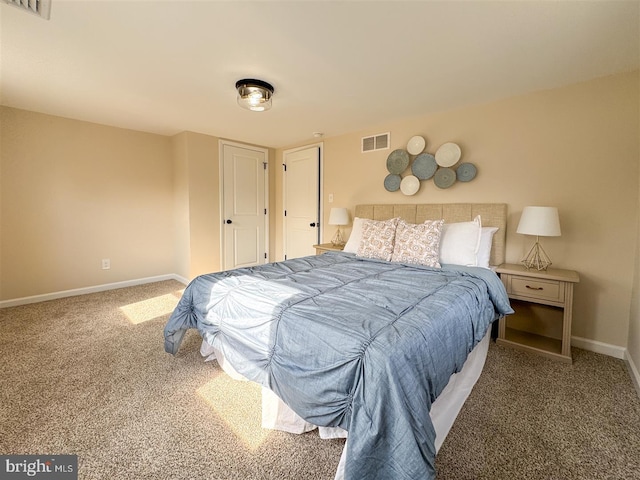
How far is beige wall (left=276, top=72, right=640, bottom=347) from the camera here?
223cm

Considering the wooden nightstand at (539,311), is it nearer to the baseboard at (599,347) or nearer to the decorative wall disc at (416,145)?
the baseboard at (599,347)

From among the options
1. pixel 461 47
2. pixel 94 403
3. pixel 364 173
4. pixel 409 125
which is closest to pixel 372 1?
pixel 461 47

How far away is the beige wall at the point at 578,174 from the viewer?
223 centimetres

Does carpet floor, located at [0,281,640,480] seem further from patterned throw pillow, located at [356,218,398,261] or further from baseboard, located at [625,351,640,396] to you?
patterned throw pillow, located at [356,218,398,261]

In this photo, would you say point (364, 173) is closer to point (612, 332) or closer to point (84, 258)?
point (612, 332)

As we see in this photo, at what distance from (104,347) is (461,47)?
3546 millimetres

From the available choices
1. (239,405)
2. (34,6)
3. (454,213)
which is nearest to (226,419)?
(239,405)

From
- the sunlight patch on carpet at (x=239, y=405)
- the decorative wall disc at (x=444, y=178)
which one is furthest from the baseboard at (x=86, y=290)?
the decorative wall disc at (x=444, y=178)

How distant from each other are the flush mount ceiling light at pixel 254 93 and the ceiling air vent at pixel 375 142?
1556 mm

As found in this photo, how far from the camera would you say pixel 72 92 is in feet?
8.97

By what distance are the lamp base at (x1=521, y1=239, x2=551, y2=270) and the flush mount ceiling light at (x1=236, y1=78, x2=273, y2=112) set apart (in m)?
2.72

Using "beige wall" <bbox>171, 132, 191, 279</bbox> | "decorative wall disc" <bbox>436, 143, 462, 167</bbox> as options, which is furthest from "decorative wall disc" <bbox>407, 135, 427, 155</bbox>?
"beige wall" <bbox>171, 132, 191, 279</bbox>

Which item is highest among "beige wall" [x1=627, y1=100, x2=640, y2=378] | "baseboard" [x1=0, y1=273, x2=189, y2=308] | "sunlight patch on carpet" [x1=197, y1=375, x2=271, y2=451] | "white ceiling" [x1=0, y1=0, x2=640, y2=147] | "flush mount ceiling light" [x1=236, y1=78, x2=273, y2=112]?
"white ceiling" [x1=0, y1=0, x2=640, y2=147]

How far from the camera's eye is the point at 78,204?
370 centimetres
